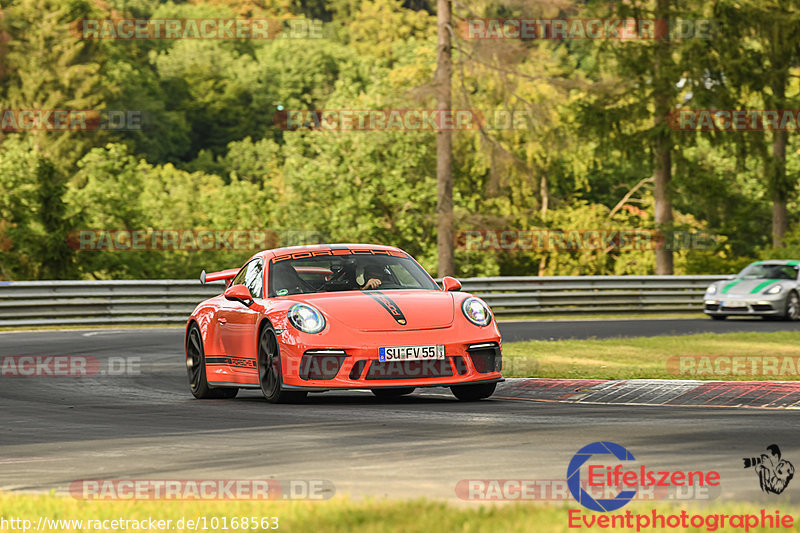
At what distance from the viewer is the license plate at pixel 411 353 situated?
37.8ft

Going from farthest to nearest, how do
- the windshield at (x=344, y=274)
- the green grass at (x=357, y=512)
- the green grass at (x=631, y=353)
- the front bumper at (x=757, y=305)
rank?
the front bumper at (x=757, y=305)
the green grass at (x=631, y=353)
the windshield at (x=344, y=274)
the green grass at (x=357, y=512)

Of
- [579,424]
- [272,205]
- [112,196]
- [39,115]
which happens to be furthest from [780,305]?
[39,115]

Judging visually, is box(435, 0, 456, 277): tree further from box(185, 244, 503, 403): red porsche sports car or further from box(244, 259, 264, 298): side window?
box(185, 244, 503, 403): red porsche sports car

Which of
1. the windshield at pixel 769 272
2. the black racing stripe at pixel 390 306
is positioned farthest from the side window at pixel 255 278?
the windshield at pixel 769 272

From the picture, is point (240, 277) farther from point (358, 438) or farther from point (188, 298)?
point (188, 298)

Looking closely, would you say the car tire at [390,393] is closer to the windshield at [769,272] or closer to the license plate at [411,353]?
the license plate at [411,353]

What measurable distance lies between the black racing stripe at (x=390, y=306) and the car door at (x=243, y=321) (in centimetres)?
113

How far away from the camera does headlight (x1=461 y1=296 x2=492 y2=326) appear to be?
39.6 feet

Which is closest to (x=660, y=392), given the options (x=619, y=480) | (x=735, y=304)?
(x=619, y=480)

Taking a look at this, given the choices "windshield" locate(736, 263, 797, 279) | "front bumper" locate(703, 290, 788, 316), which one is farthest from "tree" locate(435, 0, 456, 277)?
"front bumper" locate(703, 290, 788, 316)

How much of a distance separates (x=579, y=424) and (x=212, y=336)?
471 centimetres

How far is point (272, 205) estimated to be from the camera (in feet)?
215

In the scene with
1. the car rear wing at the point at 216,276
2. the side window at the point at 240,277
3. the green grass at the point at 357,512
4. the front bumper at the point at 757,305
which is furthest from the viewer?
the front bumper at the point at 757,305

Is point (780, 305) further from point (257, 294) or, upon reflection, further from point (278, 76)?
point (278, 76)
